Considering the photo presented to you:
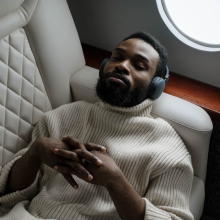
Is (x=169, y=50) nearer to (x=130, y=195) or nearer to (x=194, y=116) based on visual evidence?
(x=194, y=116)

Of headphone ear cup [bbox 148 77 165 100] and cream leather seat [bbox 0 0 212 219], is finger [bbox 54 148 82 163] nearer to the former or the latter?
cream leather seat [bbox 0 0 212 219]

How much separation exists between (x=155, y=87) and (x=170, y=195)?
0.46 m

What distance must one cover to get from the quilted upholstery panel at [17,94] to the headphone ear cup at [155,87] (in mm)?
549

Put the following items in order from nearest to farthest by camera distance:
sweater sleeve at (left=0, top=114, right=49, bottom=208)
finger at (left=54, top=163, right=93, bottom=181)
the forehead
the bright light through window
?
finger at (left=54, top=163, right=93, bottom=181)
sweater sleeve at (left=0, top=114, right=49, bottom=208)
the forehead
the bright light through window

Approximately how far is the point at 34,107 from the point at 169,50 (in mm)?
859

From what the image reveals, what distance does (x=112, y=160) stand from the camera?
0.96m

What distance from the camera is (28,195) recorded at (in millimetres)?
1058

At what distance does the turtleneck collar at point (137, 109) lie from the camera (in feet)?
3.63

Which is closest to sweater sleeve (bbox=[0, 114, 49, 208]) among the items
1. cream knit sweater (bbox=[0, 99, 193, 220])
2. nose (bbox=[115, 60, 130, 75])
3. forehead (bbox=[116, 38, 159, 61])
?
cream knit sweater (bbox=[0, 99, 193, 220])

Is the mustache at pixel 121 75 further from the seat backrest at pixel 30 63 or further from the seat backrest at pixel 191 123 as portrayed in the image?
the seat backrest at pixel 30 63

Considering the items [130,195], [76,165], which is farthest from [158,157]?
[76,165]

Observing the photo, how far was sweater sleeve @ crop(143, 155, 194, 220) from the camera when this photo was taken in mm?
879

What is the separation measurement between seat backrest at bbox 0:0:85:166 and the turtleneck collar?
0.31 m

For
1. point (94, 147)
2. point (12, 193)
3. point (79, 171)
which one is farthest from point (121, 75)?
point (12, 193)
